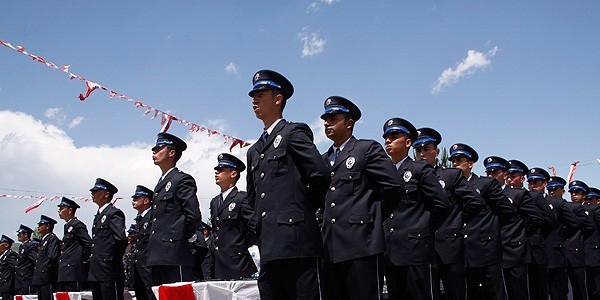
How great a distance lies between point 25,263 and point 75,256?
498 centimetres

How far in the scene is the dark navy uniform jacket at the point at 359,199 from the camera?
4.34 m

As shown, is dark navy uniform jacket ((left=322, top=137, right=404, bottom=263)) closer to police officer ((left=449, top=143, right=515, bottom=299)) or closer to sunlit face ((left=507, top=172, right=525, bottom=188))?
police officer ((left=449, top=143, right=515, bottom=299))

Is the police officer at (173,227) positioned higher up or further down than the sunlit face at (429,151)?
further down

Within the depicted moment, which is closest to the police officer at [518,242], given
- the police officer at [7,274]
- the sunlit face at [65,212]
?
the sunlit face at [65,212]

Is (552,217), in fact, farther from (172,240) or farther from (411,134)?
(172,240)

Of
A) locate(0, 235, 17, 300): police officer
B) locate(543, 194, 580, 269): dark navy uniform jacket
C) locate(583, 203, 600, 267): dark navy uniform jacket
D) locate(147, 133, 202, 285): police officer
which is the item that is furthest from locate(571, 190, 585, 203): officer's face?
locate(0, 235, 17, 300): police officer

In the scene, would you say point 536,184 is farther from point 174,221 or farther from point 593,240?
point 174,221

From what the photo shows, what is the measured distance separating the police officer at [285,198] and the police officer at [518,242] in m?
4.17

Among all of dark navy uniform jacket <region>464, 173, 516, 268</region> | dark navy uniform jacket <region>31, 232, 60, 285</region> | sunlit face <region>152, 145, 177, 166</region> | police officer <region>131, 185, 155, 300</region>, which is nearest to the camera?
A: dark navy uniform jacket <region>464, 173, 516, 268</region>

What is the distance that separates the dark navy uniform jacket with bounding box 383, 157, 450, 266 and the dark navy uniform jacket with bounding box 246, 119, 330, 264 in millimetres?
1599

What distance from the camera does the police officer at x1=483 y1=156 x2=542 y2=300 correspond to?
7.20m

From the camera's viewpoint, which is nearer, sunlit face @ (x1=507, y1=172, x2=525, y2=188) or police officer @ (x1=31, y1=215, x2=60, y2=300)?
sunlit face @ (x1=507, y1=172, x2=525, y2=188)

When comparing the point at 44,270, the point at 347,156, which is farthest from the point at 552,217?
the point at 44,270

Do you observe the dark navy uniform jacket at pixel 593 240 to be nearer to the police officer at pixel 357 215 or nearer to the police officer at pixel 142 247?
the police officer at pixel 357 215
